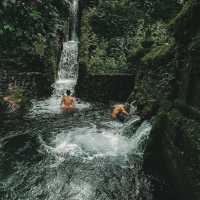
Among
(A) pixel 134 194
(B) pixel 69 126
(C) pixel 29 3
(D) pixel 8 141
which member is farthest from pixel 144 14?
(C) pixel 29 3

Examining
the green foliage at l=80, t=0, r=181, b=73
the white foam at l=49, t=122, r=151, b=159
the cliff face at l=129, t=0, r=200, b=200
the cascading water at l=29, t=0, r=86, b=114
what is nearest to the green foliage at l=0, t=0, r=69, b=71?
the cliff face at l=129, t=0, r=200, b=200

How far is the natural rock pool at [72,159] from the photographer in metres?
7.10

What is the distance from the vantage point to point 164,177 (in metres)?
7.28

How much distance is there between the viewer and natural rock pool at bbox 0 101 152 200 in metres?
7.10

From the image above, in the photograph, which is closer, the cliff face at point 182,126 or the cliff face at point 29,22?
the cliff face at point 29,22

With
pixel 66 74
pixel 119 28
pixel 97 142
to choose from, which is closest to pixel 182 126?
pixel 97 142

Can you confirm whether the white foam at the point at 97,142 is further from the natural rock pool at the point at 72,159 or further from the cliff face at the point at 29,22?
the cliff face at the point at 29,22

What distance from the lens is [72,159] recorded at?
28.4ft

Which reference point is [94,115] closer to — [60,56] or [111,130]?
[111,130]

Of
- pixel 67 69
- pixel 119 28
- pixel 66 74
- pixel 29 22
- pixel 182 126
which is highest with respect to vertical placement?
pixel 29 22

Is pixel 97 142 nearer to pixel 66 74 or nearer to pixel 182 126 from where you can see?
pixel 182 126

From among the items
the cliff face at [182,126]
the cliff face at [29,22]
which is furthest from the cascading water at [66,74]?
the cliff face at [29,22]

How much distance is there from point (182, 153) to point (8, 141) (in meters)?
6.17

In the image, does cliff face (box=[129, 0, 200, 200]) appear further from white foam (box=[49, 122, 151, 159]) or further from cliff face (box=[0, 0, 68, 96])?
cliff face (box=[0, 0, 68, 96])
